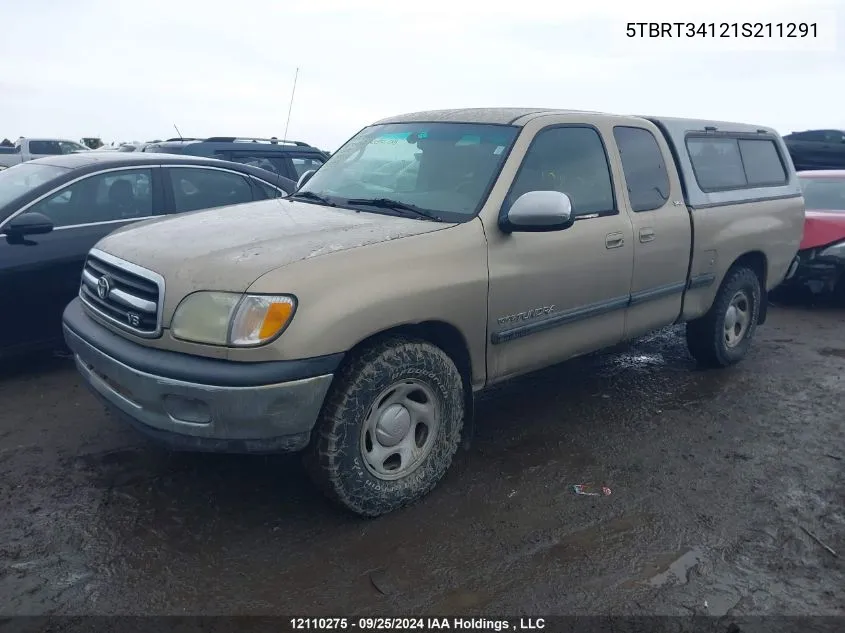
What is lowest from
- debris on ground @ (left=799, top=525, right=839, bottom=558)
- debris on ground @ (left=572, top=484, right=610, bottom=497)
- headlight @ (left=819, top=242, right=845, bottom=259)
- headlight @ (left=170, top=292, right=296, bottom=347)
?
debris on ground @ (left=799, top=525, right=839, bottom=558)

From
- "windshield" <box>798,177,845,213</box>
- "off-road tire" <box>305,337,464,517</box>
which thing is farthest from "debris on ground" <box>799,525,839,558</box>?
"windshield" <box>798,177,845,213</box>

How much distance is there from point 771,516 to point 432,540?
1.67 m

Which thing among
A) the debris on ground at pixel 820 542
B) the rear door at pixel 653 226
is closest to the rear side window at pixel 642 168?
A: the rear door at pixel 653 226

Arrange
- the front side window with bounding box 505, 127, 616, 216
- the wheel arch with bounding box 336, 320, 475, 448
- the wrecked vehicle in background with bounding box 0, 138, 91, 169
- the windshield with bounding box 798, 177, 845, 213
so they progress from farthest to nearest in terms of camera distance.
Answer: the wrecked vehicle in background with bounding box 0, 138, 91, 169 < the windshield with bounding box 798, 177, 845, 213 < the front side window with bounding box 505, 127, 616, 216 < the wheel arch with bounding box 336, 320, 475, 448

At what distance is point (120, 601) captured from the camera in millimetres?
2693

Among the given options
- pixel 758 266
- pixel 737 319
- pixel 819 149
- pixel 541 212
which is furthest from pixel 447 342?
pixel 819 149

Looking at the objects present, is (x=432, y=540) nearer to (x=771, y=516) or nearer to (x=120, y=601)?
(x=120, y=601)

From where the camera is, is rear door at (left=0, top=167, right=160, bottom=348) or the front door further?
rear door at (left=0, top=167, right=160, bottom=348)

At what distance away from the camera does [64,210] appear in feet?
16.9

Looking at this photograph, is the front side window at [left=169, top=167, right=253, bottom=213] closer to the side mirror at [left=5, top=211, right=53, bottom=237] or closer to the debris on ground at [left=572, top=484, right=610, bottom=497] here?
the side mirror at [left=5, top=211, right=53, bottom=237]

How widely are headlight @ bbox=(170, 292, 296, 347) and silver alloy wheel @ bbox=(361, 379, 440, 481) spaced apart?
62cm

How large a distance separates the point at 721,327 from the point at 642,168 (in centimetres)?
162

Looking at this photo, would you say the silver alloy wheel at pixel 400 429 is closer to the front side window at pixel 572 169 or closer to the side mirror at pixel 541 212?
the side mirror at pixel 541 212

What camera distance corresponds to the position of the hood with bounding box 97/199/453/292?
117 inches
